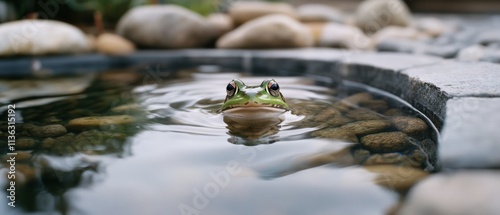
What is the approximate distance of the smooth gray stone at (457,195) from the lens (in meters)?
1.21

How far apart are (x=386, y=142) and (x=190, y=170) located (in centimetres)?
87

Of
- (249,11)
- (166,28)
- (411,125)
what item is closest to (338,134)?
(411,125)

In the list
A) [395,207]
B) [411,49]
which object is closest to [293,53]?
[411,49]

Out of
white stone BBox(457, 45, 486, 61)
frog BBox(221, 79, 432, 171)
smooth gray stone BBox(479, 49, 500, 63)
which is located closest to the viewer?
frog BBox(221, 79, 432, 171)

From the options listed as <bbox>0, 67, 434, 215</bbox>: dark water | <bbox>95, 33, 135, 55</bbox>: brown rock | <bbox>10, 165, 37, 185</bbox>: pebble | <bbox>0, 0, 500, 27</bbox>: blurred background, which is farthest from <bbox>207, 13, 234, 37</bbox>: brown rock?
<bbox>10, 165, 37, 185</bbox>: pebble

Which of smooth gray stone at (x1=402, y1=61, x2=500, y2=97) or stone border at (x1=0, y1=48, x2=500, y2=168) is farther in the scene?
smooth gray stone at (x1=402, y1=61, x2=500, y2=97)

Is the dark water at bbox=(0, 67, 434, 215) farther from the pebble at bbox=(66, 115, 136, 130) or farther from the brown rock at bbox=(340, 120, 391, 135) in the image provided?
the brown rock at bbox=(340, 120, 391, 135)

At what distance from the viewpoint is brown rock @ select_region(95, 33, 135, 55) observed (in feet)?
18.3

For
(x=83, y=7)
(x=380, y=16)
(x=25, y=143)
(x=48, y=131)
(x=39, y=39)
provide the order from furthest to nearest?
(x=380, y=16) → (x=83, y=7) → (x=39, y=39) → (x=48, y=131) → (x=25, y=143)

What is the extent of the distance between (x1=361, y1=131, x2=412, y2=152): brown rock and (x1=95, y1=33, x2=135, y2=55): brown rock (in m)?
4.10

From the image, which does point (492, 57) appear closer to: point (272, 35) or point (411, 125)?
point (411, 125)

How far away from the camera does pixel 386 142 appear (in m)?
2.01

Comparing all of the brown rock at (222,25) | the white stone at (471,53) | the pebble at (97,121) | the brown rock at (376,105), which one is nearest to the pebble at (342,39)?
the brown rock at (222,25)

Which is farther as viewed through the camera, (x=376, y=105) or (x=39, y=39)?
(x=39, y=39)
